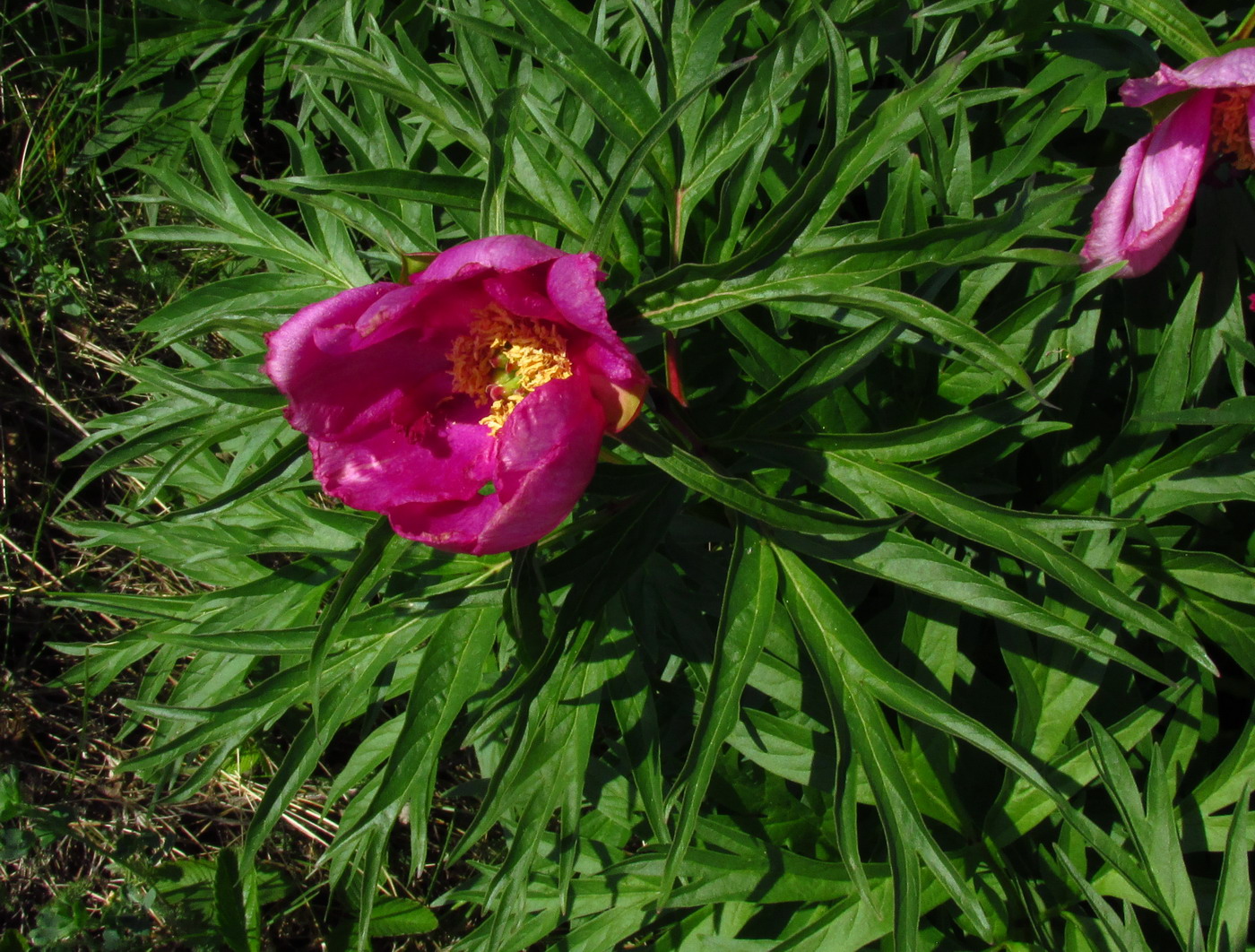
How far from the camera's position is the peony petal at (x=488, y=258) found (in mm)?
1065

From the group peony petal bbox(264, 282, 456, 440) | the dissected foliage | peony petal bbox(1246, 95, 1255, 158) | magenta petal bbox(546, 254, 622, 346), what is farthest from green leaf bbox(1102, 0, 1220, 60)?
peony petal bbox(264, 282, 456, 440)

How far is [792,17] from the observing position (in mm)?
1543

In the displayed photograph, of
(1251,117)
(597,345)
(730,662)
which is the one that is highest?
(1251,117)

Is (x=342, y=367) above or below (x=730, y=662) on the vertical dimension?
above

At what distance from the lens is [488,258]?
1.07 metres

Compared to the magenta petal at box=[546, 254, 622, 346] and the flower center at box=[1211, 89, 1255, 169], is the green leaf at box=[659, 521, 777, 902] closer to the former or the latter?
the magenta petal at box=[546, 254, 622, 346]

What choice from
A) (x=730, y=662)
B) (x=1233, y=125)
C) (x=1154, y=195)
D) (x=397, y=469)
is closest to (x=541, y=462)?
(x=397, y=469)

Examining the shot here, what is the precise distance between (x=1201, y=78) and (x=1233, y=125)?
0.13 m

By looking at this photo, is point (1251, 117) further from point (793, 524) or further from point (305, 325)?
point (305, 325)

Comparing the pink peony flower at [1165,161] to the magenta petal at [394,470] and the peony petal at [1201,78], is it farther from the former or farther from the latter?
the magenta petal at [394,470]

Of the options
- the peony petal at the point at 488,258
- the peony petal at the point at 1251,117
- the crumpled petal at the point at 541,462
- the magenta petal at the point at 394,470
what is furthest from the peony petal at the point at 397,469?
the peony petal at the point at 1251,117

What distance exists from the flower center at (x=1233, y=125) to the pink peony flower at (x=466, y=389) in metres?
0.92

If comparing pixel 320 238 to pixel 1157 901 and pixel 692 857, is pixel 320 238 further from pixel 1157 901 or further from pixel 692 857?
pixel 1157 901

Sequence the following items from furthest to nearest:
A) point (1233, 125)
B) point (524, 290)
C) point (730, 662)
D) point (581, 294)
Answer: point (1233, 125) → point (730, 662) → point (524, 290) → point (581, 294)
